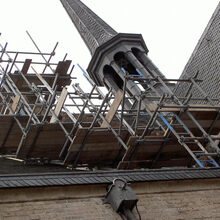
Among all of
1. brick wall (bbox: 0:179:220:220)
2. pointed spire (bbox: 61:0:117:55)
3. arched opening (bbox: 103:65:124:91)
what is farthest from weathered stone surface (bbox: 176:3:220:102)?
brick wall (bbox: 0:179:220:220)

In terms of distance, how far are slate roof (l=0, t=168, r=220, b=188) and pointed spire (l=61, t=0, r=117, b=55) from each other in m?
18.0

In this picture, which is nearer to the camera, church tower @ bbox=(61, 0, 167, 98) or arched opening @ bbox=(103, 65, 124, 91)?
church tower @ bbox=(61, 0, 167, 98)

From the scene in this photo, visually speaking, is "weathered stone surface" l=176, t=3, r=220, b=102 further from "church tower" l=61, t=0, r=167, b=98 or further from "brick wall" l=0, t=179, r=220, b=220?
"brick wall" l=0, t=179, r=220, b=220

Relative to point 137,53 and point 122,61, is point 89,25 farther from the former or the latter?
point 137,53

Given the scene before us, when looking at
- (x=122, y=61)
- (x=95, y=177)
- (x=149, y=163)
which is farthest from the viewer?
(x=122, y=61)

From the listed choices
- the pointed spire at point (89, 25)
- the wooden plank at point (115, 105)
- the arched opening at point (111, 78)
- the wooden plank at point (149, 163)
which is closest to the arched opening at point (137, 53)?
the arched opening at point (111, 78)

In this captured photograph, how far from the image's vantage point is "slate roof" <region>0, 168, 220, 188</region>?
10766 millimetres

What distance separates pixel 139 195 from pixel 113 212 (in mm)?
889

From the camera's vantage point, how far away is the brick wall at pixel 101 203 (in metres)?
10.5

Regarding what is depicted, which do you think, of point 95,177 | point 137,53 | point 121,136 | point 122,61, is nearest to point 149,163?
point 121,136

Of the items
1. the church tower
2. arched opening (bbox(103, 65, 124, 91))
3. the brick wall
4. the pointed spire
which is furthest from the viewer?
the pointed spire

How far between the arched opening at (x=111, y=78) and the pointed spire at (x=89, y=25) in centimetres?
141

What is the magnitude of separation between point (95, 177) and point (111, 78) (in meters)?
18.3

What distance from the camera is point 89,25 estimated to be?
108 feet
